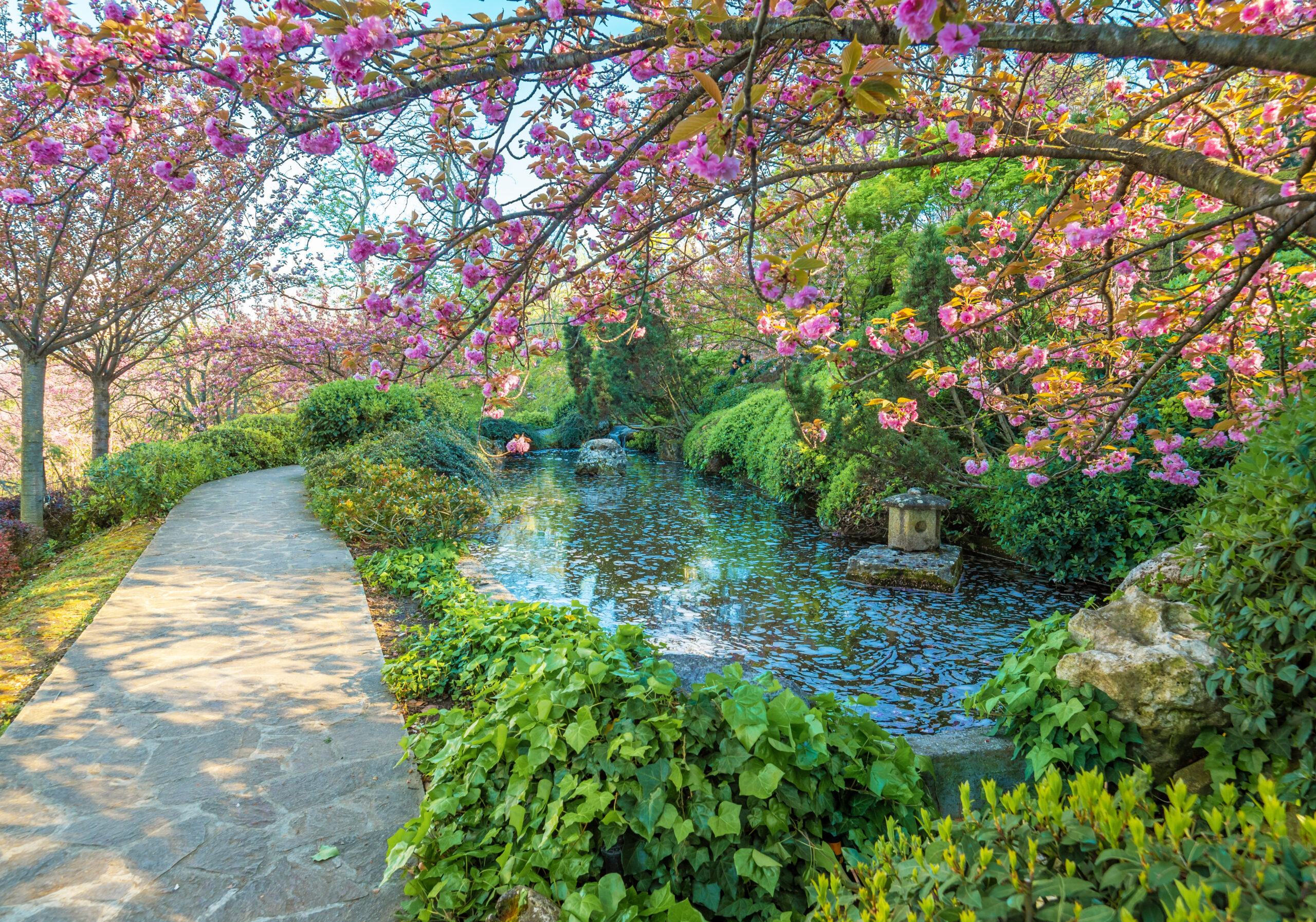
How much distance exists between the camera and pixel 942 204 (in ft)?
47.1

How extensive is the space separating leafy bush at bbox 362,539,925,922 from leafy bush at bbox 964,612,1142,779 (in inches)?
23.6

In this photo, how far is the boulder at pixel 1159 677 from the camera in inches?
92.0

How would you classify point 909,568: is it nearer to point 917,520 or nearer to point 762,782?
point 917,520

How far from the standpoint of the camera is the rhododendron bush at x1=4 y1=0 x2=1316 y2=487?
191 cm

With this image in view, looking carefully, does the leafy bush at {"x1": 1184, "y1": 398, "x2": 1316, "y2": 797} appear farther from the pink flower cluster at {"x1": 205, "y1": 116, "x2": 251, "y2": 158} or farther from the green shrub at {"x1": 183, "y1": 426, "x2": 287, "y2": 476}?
the green shrub at {"x1": 183, "y1": 426, "x2": 287, "y2": 476}

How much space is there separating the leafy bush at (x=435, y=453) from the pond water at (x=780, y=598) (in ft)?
3.09

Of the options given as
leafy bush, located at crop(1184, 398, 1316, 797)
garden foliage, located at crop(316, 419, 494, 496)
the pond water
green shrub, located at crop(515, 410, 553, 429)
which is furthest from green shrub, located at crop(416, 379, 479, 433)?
green shrub, located at crop(515, 410, 553, 429)

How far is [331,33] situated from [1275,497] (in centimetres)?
349

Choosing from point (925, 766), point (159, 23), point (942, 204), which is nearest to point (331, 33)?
point (159, 23)

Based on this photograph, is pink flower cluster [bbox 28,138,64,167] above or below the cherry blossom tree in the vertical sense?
below

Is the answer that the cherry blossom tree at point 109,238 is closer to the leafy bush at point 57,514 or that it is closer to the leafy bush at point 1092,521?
the leafy bush at point 57,514

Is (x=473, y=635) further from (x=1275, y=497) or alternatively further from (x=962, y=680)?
(x=1275, y=497)

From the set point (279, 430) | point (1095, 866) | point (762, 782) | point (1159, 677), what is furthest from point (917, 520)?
point (279, 430)

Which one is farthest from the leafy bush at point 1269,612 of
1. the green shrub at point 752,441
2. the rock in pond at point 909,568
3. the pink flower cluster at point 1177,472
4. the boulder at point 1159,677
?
the green shrub at point 752,441
